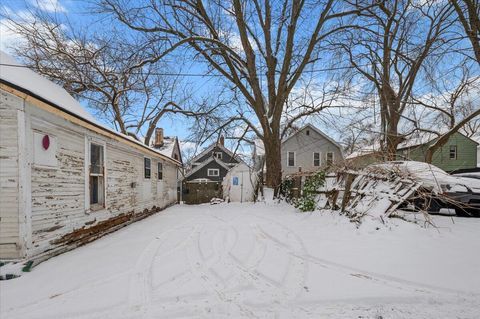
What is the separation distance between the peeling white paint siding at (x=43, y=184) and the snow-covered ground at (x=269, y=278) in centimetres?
49

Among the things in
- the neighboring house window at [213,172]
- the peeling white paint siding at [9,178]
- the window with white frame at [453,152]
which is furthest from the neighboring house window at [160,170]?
the window with white frame at [453,152]

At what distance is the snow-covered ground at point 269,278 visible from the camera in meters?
2.79

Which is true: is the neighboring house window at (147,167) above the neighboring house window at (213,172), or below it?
above

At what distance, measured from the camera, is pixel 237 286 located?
3324mm

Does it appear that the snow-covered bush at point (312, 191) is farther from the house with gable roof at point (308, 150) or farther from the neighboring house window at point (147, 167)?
the house with gable roof at point (308, 150)

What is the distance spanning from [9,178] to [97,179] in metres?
2.71

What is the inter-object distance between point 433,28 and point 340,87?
5.04 metres

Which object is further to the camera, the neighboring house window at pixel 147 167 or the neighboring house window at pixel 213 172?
the neighboring house window at pixel 213 172

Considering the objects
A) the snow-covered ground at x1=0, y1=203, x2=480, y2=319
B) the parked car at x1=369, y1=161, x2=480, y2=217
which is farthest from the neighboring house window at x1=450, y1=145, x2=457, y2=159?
the snow-covered ground at x1=0, y1=203, x2=480, y2=319

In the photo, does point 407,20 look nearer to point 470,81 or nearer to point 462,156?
point 470,81

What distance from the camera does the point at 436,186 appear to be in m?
6.63

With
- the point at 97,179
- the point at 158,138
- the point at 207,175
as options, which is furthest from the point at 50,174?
the point at 158,138

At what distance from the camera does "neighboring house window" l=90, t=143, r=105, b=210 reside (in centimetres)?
642

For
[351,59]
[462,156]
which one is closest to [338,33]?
[351,59]
